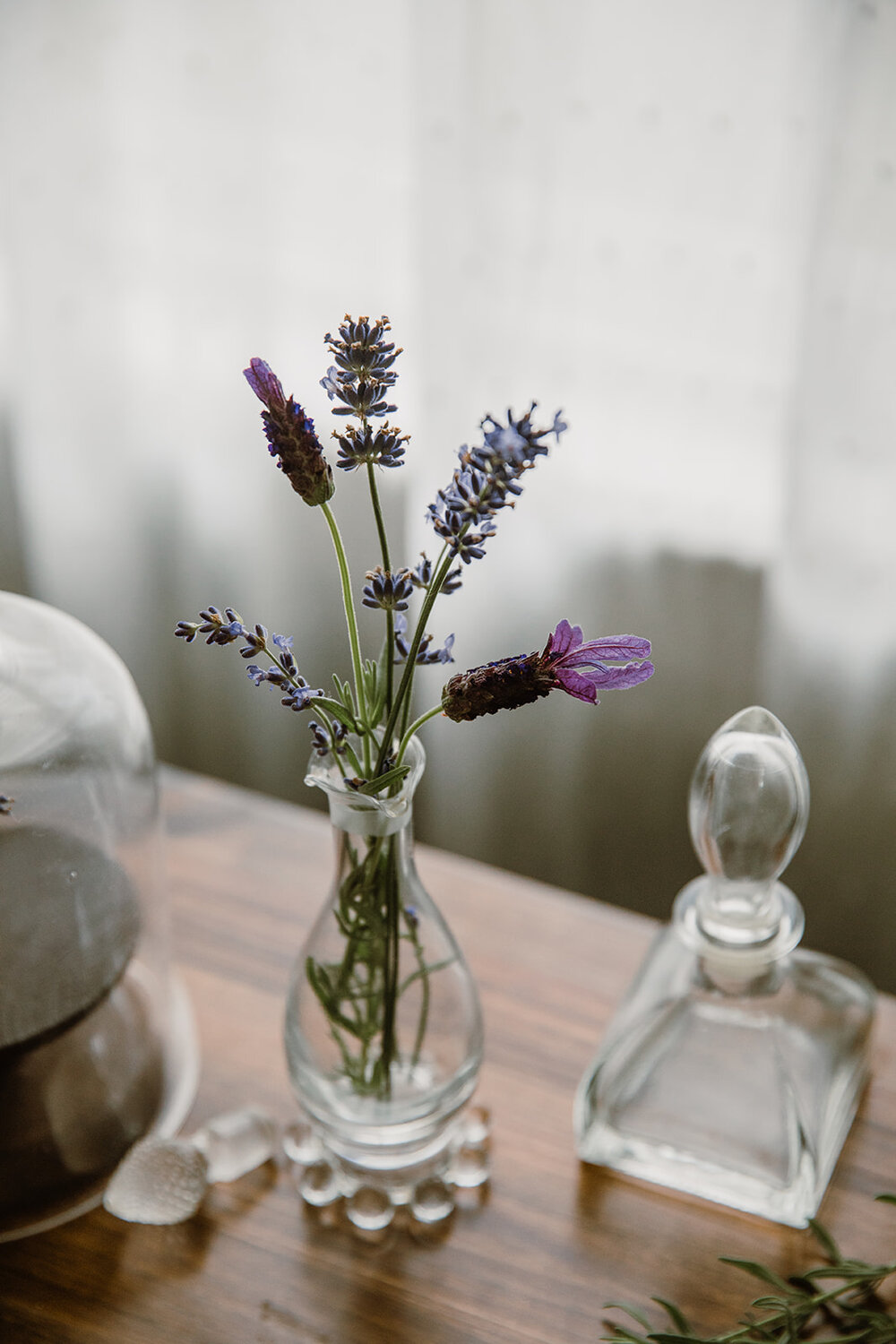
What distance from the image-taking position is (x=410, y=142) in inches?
45.6

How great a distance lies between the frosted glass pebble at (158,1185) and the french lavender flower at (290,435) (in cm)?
35

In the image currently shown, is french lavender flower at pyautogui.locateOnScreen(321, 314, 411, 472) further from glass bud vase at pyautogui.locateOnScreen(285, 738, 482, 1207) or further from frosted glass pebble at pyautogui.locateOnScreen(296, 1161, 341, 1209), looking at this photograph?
frosted glass pebble at pyautogui.locateOnScreen(296, 1161, 341, 1209)

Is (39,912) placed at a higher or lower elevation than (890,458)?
lower

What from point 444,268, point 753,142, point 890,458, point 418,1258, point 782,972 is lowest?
point 418,1258

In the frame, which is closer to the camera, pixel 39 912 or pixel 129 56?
pixel 39 912

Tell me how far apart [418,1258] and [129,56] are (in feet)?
3.64

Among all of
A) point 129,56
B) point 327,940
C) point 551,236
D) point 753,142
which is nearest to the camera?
point 327,940

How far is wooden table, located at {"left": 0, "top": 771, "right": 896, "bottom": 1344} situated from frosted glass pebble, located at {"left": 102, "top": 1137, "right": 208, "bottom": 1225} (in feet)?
0.03

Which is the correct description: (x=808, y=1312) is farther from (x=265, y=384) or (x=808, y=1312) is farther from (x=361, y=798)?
(x=265, y=384)

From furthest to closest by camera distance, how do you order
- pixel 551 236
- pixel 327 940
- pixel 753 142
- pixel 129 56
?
pixel 129 56
pixel 551 236
pixel 753 142
pixel 327 940

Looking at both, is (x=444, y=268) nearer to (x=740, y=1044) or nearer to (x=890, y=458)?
(x=890, y=458)

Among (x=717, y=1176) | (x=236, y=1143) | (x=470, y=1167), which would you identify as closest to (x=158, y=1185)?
(x=236, y=1143)

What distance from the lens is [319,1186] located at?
0.69 m

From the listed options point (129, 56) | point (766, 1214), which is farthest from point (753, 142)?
point (766, 1214)
